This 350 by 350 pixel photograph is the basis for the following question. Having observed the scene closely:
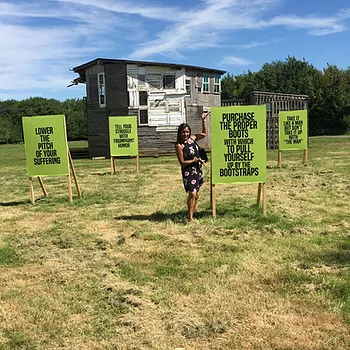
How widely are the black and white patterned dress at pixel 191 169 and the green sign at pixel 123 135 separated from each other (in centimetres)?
784

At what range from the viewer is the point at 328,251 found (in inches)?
194

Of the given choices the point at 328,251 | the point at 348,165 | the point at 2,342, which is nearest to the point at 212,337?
the point at 2,342

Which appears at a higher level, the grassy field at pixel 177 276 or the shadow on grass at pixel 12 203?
the shadow on grass at pixel 12 203

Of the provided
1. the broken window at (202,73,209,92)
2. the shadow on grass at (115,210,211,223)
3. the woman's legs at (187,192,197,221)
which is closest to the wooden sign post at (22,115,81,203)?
the shadow on grass at (115,210,211,223)

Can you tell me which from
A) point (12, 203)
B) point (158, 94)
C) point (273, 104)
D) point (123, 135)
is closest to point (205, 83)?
point (158, 94)

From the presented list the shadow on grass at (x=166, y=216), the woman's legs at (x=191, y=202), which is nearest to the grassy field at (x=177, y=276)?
the shadow on grass at (x=166, y=216)

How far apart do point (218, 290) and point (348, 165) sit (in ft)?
39.5

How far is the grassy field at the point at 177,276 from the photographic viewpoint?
125 inches

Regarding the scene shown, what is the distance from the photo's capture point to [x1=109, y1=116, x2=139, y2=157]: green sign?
14344 mm

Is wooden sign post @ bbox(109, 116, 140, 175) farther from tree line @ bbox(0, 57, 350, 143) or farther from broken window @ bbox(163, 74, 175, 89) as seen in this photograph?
tree line @ bbox(0, 57, 350, 143)

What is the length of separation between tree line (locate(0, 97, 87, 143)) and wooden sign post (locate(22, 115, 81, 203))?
46.9 metres

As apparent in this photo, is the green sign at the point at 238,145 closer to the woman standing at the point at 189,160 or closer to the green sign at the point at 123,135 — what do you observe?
the woman standing at the point at 189,160

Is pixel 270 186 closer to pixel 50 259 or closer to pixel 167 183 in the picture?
pixel 167 183

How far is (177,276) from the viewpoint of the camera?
14.3 feet
